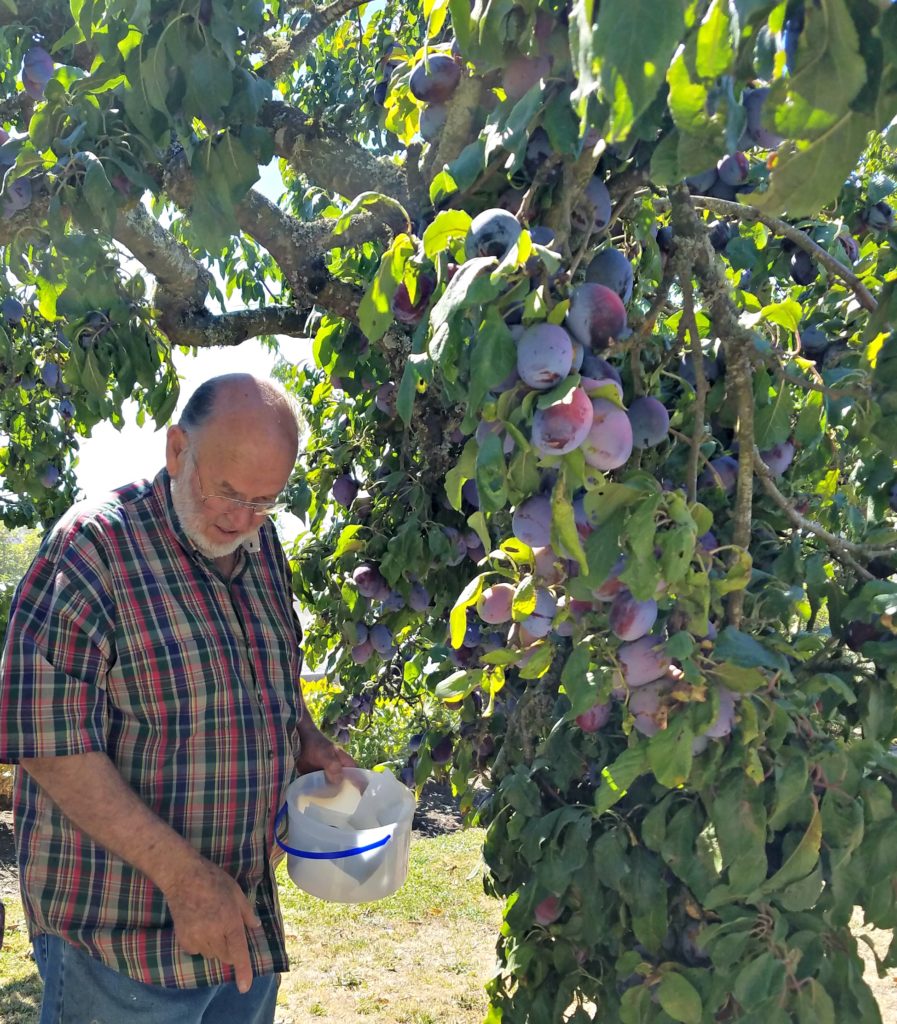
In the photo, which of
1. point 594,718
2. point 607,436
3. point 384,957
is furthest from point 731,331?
point 384,957

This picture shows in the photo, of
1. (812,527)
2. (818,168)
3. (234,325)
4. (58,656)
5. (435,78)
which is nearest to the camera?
(818,168)

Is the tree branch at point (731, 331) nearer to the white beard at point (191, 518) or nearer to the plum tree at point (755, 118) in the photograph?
the plum tree at point (755, 118)

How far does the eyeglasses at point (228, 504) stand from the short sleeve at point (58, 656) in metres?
0.25

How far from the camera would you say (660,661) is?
4.06ft

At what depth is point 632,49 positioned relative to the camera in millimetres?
701

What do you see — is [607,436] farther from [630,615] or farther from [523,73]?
[523,73]

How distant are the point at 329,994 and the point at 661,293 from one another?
340cm

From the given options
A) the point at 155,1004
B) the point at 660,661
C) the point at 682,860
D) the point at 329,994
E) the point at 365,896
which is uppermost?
the point at 660,661

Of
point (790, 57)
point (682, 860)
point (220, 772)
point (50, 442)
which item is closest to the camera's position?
point (790, 57)

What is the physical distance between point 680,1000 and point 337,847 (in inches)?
29.2

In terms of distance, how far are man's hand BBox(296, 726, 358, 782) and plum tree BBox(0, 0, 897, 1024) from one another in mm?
406

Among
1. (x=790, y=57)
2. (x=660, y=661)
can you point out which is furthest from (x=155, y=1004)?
(x=790, y=57)

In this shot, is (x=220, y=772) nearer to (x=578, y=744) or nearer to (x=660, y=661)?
(x=578, y=744)

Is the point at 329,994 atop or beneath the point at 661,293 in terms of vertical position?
beneath
